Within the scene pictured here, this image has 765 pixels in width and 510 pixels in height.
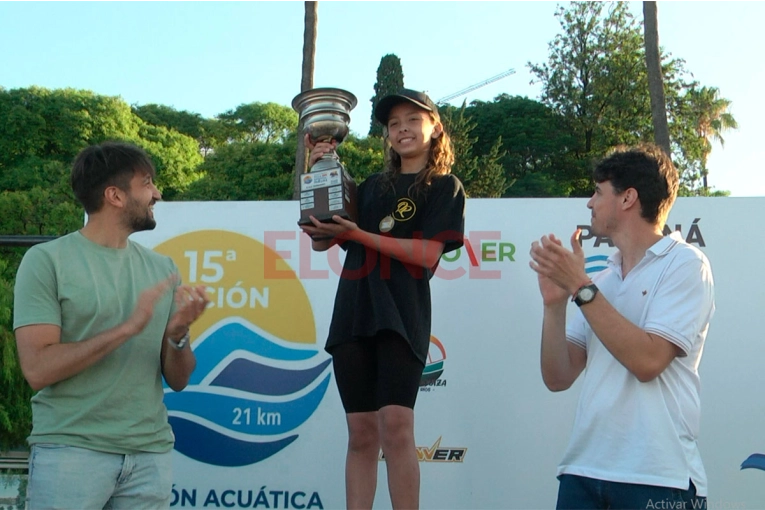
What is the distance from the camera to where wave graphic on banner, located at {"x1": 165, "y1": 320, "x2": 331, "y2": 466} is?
338 cm

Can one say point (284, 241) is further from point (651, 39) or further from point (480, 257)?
point (651, 39)

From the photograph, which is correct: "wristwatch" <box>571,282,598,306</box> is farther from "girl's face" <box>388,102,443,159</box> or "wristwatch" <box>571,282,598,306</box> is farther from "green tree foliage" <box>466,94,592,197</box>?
"green tree foliage" <box>466,94,592,197</box>

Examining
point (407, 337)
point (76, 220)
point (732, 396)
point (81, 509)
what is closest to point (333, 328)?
point (407, 337)

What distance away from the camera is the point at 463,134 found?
2286cm

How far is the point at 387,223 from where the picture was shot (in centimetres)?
253

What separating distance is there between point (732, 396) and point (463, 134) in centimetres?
2005

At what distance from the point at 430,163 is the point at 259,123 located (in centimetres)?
3635

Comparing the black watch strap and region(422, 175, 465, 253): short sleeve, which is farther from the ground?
region(422, 175, 465, 253): short sleeve

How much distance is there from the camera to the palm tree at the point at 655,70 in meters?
12.3

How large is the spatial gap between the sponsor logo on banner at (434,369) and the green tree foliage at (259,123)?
3472cm

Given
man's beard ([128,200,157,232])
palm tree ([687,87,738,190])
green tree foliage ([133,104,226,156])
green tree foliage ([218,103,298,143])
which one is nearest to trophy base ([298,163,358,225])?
man's beard ([128,200,157,232])

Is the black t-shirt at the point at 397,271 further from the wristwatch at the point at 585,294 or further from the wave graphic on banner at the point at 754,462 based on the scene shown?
the wave graphic on banner at the point at 754,462

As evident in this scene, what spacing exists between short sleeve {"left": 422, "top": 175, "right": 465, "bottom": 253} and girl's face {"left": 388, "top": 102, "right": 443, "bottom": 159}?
147 millimetres

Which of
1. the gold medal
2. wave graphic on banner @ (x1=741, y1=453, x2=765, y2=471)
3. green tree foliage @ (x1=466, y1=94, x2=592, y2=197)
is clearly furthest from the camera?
green tree foliage @ (x1=466, y1=94, x2=592, y2=197)
